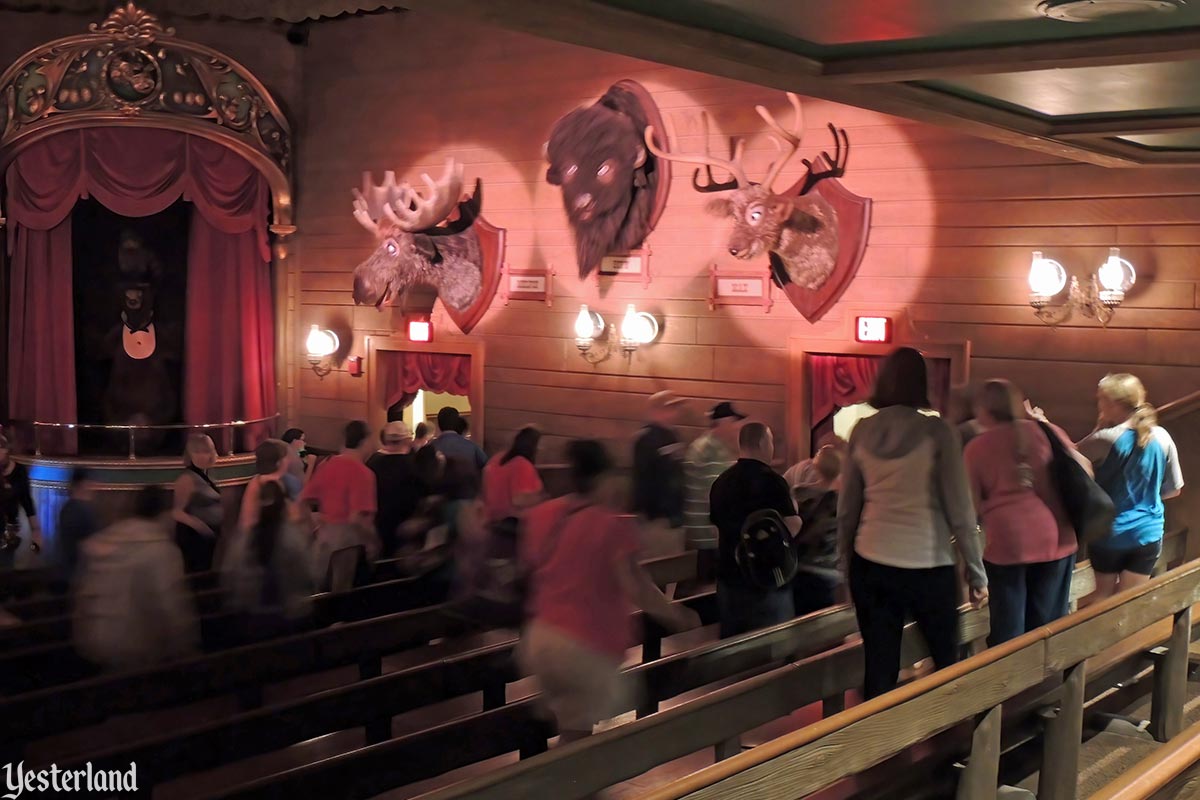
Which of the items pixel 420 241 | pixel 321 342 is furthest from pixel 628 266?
pixel 321 342

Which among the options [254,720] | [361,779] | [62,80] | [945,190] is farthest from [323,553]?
[62,80]

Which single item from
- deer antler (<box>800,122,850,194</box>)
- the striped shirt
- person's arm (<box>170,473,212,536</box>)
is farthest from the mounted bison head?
person's arm (<box>170,473,212,536</box>)

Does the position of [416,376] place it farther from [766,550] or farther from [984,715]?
[984,715]

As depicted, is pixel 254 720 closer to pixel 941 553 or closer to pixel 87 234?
pixel 941 553

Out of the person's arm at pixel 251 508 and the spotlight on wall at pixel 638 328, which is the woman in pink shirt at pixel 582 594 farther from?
the spotlight on wall at pixel 638 328

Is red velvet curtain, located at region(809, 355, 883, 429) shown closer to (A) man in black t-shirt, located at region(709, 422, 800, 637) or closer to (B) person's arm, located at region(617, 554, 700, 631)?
(A) man in black t-shirt, located at region(709, 422, 800, 637)

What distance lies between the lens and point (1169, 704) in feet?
15.6

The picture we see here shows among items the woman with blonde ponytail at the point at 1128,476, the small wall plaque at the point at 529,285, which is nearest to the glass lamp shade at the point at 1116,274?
the woman with blonde ponytail at the point at 1128,476

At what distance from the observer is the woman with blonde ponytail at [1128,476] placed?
18.2ft

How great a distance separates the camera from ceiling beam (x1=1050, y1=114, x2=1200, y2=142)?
5246 millimetres

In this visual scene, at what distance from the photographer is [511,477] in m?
6.18

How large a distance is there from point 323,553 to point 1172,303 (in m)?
5.57

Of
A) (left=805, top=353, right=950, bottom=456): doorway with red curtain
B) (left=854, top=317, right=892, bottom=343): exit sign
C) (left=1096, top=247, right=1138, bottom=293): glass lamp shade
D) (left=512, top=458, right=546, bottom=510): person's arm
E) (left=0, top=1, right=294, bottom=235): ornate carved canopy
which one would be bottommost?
(left=512, top=458, right=546, bottom=510): person's arm

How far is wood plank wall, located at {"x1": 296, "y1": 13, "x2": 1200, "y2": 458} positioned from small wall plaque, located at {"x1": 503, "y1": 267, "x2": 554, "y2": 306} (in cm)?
9
